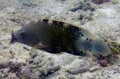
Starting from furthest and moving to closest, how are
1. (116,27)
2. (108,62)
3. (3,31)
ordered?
1. (3,31)
2. (116,27)
3. (108,62)

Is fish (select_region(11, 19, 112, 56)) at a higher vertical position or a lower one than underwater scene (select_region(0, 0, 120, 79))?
higher

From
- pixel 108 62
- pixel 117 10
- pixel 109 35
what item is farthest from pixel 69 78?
pixel 117 10

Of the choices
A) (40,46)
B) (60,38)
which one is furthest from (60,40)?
(40,46)

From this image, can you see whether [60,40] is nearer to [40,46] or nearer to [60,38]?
[60,38]

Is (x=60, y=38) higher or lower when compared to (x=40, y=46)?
higher

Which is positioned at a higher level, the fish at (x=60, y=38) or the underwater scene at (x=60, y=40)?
the fish at (x=60, y=38)

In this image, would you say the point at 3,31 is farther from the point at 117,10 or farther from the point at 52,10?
the point at 117,10
